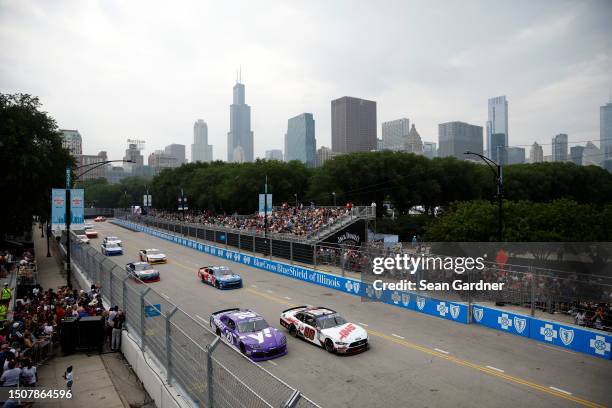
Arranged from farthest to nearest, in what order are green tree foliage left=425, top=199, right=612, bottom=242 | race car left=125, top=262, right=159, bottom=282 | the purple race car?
race car left=125, top=262, right=159, bottom=282 → green tree foliage left=425, top=199, right=612, bottom=242 → the purple race car

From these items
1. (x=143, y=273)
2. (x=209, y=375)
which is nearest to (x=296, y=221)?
(x=143, y=273)

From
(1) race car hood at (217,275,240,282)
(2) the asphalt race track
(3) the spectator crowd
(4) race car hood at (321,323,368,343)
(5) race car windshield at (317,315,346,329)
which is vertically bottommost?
(2) the asphalt race track

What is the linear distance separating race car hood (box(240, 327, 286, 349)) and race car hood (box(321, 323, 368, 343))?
1626mm

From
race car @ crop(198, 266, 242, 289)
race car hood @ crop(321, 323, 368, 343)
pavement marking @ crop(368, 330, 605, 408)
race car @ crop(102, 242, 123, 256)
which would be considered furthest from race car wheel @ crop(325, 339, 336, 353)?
race car @ crop(102, 242, 123, 256)

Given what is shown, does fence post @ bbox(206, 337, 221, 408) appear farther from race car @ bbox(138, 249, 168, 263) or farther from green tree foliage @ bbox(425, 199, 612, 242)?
race car @ bbox(138, 249, 168, 263)

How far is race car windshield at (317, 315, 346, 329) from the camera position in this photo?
1498 centimetres

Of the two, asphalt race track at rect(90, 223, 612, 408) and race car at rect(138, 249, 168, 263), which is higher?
race car at rect(138, 249, 168, 263)

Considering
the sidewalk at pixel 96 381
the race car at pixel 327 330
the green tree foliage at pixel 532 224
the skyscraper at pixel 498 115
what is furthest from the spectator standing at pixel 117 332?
the skyscraper at pixel 498 115

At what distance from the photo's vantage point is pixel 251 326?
47.8 ft

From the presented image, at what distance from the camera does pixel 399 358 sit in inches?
545

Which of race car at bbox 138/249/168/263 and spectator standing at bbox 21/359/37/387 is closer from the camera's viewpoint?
spectator standing at bbox 21/359/37/387

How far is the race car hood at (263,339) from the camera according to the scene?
45.3ft

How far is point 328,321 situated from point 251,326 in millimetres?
2777

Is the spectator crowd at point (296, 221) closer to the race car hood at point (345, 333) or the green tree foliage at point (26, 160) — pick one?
the green tree foliage at point (26, 160)
